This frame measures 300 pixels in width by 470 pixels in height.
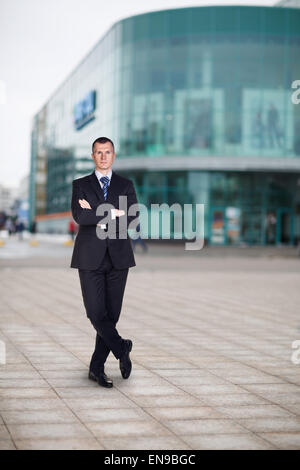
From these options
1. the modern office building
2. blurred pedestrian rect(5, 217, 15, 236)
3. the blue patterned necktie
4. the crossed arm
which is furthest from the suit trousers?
blurred pedestrian rect(5, 217, 15, 236)

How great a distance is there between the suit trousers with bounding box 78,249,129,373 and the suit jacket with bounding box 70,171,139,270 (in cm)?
7

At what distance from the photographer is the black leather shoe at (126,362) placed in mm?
6074

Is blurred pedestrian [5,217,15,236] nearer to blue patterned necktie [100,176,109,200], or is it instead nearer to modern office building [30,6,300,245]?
modern office building [30,6,300,245]

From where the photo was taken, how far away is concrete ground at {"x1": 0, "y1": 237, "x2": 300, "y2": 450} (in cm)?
449

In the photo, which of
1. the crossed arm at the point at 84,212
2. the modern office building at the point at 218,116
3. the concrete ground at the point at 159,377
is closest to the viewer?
the concrete ground at the point at 159,377

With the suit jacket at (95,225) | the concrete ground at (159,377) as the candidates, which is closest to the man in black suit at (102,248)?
the suit jacket at (95,225)

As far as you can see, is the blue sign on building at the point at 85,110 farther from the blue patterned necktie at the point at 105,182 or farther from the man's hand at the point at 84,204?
the man's hand at the point at 84,204

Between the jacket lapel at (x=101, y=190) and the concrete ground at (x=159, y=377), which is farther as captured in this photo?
the jacket lapel at (x=101, y=190)

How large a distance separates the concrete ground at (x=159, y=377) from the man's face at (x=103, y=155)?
1758 millimetres

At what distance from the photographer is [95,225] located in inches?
231

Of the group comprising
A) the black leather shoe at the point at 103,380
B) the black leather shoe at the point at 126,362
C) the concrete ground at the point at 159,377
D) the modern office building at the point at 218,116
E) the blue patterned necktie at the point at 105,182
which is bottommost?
the concrete ground at the point at 159,377

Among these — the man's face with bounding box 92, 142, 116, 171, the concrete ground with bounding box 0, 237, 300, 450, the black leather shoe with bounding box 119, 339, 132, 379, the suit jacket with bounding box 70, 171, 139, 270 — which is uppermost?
the man's face with bounding box 92, 142, 116, 171

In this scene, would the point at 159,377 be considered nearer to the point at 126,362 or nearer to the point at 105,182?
the point at 126,362

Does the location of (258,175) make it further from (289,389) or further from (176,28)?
(289,389)
